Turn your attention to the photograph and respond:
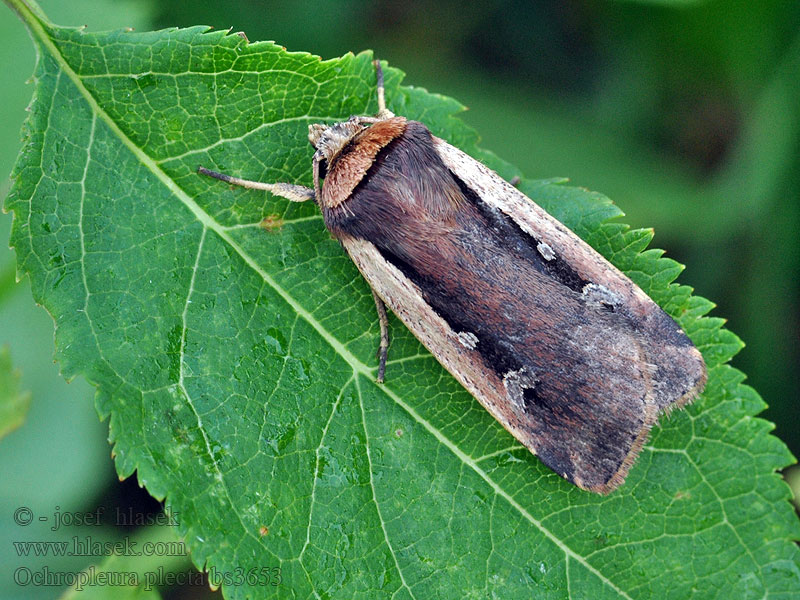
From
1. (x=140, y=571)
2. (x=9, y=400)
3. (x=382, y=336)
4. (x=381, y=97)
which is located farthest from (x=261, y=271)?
(x=140, y=571)

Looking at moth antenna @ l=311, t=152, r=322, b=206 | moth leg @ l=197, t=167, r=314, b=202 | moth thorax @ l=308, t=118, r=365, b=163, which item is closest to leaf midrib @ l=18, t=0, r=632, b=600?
moth leg @ l=197, t=167, r=314, b=202

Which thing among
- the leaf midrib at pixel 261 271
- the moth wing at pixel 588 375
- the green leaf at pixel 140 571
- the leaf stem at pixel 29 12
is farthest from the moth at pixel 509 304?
the green leaf at pixel 140 571

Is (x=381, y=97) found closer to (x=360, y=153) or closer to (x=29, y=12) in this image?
(x=360, y=153)

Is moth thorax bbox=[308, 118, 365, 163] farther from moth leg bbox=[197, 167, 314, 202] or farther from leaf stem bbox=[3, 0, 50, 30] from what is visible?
leaf stem bbox=[3, 0, 50, 30]

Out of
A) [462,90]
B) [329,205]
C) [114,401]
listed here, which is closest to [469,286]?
[329,205]

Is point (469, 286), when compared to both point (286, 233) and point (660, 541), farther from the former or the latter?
point (660, 541)
